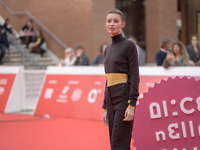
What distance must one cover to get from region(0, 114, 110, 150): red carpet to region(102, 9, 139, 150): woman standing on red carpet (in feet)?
7.35

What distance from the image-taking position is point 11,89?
1016cm

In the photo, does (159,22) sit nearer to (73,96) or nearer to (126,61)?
(73,96)

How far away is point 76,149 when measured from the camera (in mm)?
5840

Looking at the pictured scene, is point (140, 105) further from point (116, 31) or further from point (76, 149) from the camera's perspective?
point (76, 149)

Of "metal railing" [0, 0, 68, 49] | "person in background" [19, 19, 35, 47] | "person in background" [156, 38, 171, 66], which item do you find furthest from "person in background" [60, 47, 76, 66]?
"person in background" [19, 19, 35, 47]

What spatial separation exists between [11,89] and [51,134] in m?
3.48

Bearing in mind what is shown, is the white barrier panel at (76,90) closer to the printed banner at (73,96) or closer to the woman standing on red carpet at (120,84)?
the printed banner at (73,96)

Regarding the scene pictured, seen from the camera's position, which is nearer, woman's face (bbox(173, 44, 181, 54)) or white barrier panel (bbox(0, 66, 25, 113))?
woman's face (bbox(173, 44, 181, 54))

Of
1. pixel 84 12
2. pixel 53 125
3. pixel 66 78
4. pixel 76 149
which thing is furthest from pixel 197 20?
pixel 76 149

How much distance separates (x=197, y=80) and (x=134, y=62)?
47.2 inches

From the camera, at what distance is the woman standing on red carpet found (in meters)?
3.67

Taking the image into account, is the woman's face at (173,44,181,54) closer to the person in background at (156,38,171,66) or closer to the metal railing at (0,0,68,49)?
the person in background at (156,38,171,66)

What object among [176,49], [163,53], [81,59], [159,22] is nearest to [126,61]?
[176,49]

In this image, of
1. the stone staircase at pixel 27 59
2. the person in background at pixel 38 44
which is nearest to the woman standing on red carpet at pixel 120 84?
the stone staircase at pixel 27 59
